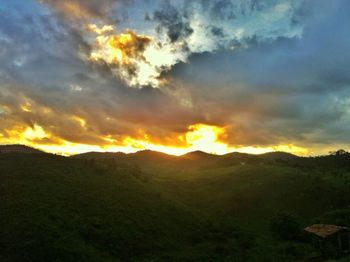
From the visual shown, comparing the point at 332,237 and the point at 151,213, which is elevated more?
the point at 151,213

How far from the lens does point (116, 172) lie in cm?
8581

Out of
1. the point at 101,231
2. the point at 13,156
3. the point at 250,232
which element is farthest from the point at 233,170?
the point at 101,231

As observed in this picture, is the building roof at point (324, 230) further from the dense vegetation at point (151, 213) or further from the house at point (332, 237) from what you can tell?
the dense vegetation at point (151, 213)

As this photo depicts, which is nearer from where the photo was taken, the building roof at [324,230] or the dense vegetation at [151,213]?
the dense vegetation at [151,213]

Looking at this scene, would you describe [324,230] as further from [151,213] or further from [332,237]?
[151,213]

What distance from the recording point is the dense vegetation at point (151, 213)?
50.2 m

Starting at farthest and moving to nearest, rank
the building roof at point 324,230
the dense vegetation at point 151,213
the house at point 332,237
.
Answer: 1. the building roof at point 324,230
2. the house at point 332,237
3. the dense vegetation at point 151,213

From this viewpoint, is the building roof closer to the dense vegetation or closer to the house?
the house

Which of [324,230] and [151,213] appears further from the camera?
A: [151,213]

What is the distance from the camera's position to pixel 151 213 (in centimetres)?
6581

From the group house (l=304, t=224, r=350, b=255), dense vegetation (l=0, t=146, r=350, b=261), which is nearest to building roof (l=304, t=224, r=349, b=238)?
house (l=304, t=224, r=350, b=255)

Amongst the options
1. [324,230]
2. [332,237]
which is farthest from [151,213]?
[332,237]

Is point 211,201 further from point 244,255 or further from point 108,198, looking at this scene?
point 244,255

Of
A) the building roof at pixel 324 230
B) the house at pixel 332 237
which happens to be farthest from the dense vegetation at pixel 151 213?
the building roof at pixel 324 230
